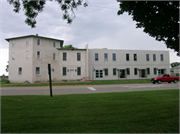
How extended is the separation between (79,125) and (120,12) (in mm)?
4864

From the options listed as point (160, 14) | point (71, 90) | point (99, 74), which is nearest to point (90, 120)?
point (160, 14)

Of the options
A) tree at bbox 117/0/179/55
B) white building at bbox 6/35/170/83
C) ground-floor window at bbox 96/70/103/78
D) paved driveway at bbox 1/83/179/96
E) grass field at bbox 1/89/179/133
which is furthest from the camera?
ground-floor window at bbox 96/70/103/78

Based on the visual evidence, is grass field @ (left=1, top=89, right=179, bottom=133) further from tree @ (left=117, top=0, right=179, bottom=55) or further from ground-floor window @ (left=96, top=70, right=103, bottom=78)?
ground-floor window @ (left=96, top=70, right=103, bottom=78)

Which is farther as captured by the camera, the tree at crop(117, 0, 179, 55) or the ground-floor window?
the ground-floor window

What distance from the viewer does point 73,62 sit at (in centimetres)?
3219

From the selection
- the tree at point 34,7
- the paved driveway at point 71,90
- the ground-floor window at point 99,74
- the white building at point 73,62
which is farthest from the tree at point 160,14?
the ground-floor window at point 99,74

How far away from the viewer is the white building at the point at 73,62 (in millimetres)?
29583

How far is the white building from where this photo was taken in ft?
97.1

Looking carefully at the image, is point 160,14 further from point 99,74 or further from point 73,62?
point 99,74

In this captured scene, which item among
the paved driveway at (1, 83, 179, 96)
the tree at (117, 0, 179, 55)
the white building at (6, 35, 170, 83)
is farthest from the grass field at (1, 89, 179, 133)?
the white building at (6, 35, 170, 83)

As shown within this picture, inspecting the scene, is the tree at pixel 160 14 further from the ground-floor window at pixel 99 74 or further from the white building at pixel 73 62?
the ground-floor window at pixel 99 74

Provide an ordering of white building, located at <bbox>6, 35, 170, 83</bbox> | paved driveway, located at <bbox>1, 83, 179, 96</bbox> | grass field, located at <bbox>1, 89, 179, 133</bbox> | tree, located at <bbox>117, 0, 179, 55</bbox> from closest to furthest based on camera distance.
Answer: grass field, located at <bbox>1, 89, 179, 133</bbox> → tree, located at <bbox>117, 0, 179, 55</bbox> → paved driveway, located at <bbox>1, 83, 179, 96</bbox> → white building, located at <bbox>6, 35, 170, 83</bbox>

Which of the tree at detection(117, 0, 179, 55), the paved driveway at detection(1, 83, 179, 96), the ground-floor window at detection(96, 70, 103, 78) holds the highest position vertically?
the tree at detection(117, 0, 179, 55)

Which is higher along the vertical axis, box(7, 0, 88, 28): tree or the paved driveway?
box(7, 0, 88, 28): tree
